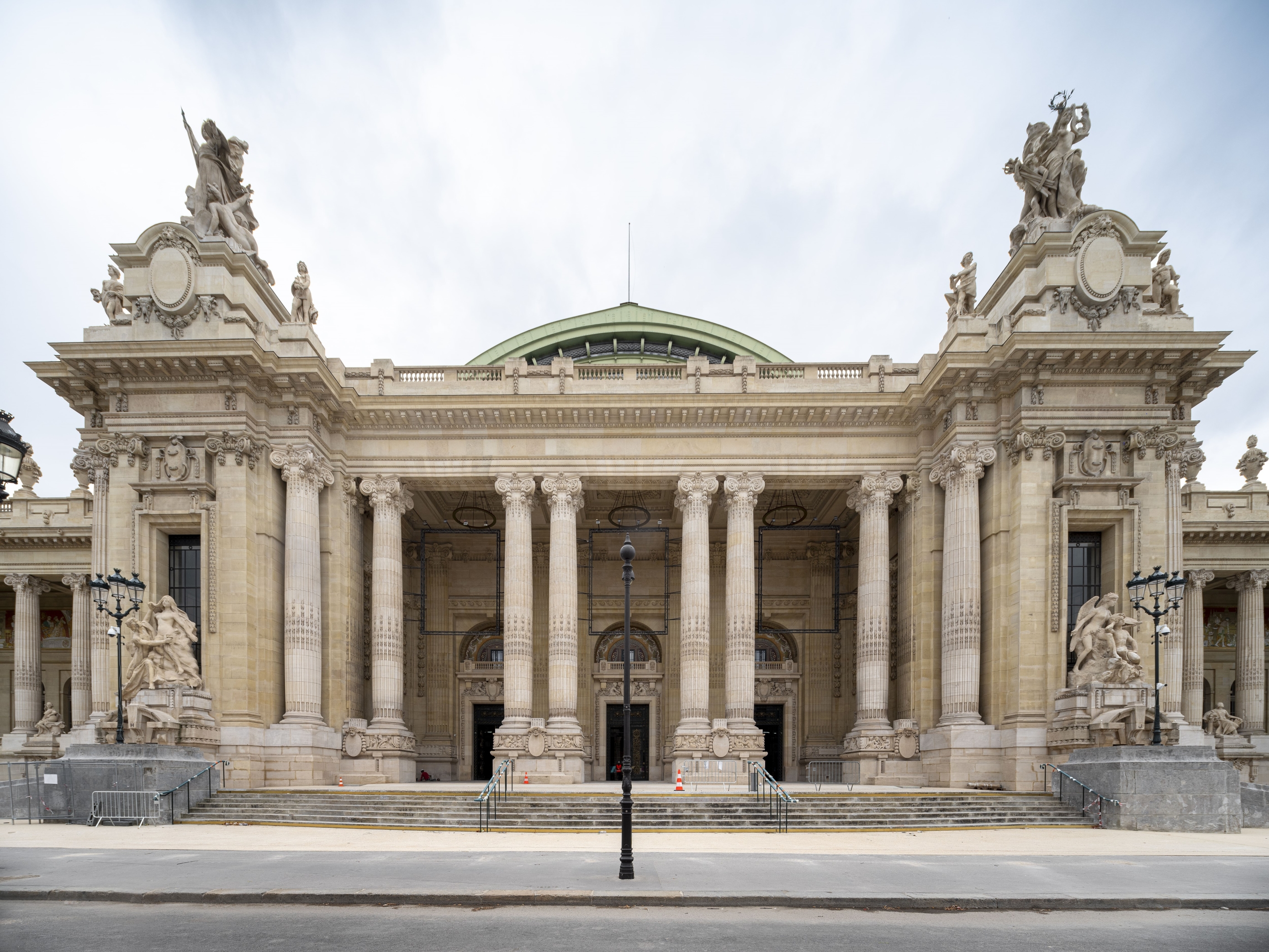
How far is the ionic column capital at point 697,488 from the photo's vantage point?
30188 millimetres

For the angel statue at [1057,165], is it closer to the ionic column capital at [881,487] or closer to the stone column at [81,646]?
the ionic column capital at [881,487]

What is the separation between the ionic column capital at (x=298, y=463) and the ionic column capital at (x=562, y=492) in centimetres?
731

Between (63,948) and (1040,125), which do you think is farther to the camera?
(1040,125)

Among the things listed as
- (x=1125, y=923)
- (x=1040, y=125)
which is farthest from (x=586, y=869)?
(x=1040, y=125)

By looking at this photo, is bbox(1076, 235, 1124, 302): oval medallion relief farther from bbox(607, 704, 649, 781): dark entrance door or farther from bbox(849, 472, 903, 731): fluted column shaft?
bbox(607, 704, 649, 781): dark entrance door

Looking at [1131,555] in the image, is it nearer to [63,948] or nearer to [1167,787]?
[1167,787]

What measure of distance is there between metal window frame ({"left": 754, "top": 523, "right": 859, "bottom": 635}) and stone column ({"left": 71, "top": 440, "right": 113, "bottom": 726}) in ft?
70.9

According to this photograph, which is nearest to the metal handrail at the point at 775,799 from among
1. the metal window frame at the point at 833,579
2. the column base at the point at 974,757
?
the column base at the point at 974,757

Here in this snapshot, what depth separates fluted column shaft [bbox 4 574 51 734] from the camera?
37500 millimetres

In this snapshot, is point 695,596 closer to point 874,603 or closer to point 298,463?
point 874,603

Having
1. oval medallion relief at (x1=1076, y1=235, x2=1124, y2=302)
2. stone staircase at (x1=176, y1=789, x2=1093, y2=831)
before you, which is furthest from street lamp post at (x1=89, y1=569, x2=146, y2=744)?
oval medallion relief at (x1=1076, y1=235, x2=1124, y2=302)

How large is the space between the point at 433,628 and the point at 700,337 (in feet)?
57.7

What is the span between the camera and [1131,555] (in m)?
26.1

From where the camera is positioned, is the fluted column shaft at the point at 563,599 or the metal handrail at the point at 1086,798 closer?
the metal handrail at the point at 1086,798
